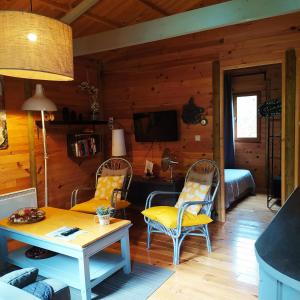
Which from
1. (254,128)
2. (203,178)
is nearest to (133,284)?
(203,178)

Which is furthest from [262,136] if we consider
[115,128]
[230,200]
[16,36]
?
[16,36]

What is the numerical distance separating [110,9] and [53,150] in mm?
2164

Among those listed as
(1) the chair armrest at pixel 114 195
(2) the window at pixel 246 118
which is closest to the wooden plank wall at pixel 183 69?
(1) the chair armrest at pixel 114 195

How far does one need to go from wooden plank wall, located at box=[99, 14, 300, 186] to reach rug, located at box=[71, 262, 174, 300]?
6.67 ft

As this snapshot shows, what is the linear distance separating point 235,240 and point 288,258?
277 centimetres

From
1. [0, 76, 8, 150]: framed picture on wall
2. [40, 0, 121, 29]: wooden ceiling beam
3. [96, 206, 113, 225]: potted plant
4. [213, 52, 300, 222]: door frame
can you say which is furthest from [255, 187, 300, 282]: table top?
[0, 76, 8, 150]: framed picture on wall

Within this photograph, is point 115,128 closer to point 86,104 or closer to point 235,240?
point 86,104

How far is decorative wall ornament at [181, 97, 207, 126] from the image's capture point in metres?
4.39

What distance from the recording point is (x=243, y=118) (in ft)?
21.2

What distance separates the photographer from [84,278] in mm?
2328

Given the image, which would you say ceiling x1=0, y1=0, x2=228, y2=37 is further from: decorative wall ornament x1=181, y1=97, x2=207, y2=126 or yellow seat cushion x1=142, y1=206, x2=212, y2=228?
yellow seat cushion x1=142, y1=206, x2=212, y2=228

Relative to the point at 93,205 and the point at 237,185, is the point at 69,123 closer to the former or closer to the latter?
the point at 93,205

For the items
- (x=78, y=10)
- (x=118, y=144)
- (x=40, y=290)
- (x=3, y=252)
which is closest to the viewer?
(x=40, y=290)

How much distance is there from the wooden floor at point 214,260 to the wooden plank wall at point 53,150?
128cm
